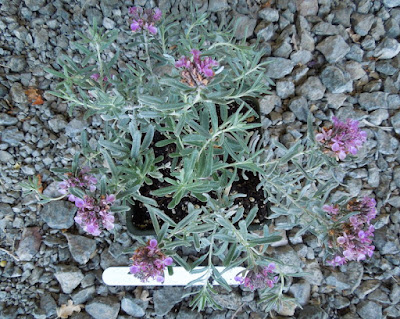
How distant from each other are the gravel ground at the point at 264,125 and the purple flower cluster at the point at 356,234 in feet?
2.01

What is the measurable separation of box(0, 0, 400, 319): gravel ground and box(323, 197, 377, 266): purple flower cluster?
61cm

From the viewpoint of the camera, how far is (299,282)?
194 centimetres

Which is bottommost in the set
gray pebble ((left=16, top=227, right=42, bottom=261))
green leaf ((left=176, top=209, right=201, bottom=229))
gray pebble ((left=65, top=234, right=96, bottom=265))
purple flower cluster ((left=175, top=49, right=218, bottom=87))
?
gray pebble ((left=16, top=227, right=42, bottom=261))

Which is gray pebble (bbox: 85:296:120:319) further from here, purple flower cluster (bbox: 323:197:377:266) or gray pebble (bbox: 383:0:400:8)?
gray pebble (bbox: 383:0:400:8)

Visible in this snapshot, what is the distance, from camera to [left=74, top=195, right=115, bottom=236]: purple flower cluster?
3.84 feet

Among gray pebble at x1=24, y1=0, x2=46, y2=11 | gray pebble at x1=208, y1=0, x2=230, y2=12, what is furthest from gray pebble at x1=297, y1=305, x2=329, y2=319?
gray pebble at x1=24, y1=0, x2=46, y2=11

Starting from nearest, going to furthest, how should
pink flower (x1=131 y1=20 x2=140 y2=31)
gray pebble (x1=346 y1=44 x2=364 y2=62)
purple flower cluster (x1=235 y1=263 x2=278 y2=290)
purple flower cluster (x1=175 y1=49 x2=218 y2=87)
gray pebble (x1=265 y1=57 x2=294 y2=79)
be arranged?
purple flower cluster (x1=175 y1=49 x2=218 y2=87)
purple flower cluster (x1=235 y1=263 x2=278 y2=290)
pink flower (x1=131 y1=20 x2=140 y2=31)
gray pebble (x1=265 y1=57 x2=294 y2=79)
gray pebble (x1=346 y1=44 x2=364 y2=62)

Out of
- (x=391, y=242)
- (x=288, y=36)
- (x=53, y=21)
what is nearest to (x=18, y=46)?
(x=53, y=21)

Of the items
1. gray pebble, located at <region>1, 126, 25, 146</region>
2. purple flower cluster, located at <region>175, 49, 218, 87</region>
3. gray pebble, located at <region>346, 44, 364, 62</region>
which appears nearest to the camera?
purple flower cluster, located at <region>175, 49, 218, 87</region>

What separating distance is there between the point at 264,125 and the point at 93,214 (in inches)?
46.2

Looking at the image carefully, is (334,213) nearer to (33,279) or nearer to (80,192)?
(80,192)

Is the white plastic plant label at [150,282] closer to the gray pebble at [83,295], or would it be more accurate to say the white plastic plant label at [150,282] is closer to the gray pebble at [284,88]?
the gray pebble at [83,295]

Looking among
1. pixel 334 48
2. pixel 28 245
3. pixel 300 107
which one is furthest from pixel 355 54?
pixel 28 245

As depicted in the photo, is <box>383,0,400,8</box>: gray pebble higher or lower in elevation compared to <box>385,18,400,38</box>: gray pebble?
higher
